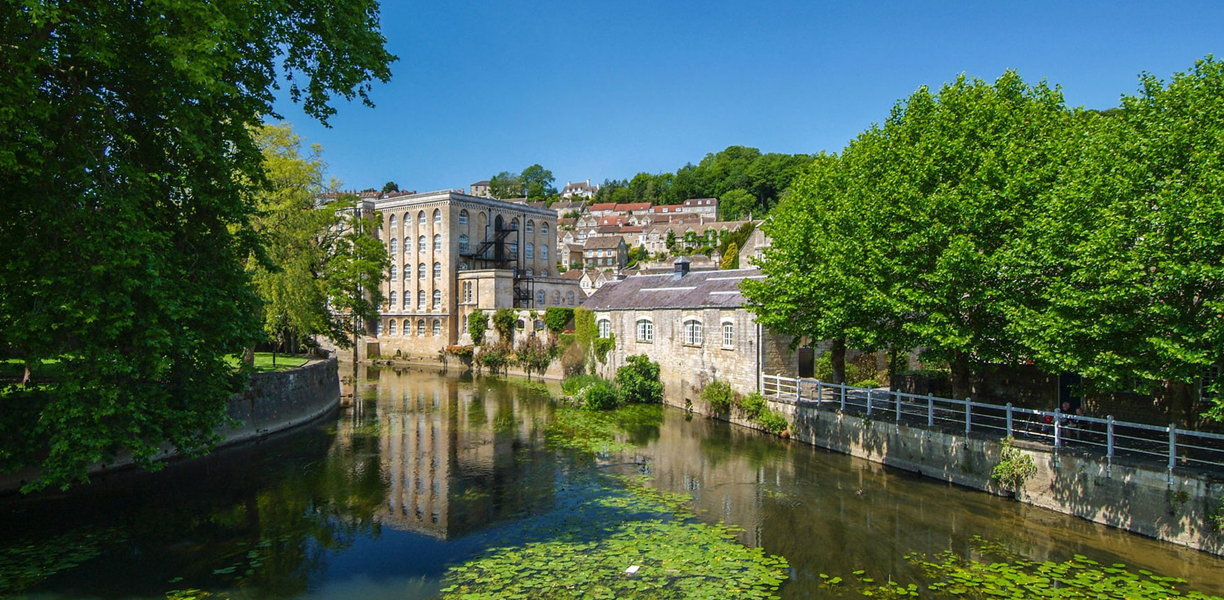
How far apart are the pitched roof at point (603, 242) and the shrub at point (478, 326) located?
159 ft

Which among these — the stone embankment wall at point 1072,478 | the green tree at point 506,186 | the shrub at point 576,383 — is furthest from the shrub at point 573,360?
the green tree at point 506,186

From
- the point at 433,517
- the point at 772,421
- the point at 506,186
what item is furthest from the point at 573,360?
the point at 506,186

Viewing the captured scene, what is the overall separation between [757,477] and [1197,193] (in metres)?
10.1

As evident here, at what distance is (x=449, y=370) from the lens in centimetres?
4497

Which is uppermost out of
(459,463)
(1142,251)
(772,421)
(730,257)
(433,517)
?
(730,257)

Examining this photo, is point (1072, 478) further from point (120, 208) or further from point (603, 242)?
point (603, 242)

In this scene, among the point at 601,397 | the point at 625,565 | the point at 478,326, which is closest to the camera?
the point at 625,565

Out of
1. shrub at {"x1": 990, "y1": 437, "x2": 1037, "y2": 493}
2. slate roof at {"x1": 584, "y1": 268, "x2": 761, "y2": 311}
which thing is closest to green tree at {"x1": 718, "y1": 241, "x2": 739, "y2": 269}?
slate roof at {"x1": 584, "y1": 268, "x2": 761, "y2": 311}

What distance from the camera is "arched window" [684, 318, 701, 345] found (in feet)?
84.6

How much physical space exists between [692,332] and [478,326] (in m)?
22.8

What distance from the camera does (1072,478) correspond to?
12992 mm

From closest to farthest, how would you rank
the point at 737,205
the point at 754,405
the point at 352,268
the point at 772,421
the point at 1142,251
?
the point at 1142,251 → the point at 772,421 → the point at 754,405 → the point at 352,268 → the point at 737,205

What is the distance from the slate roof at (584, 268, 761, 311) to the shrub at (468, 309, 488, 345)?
11927 millimetres

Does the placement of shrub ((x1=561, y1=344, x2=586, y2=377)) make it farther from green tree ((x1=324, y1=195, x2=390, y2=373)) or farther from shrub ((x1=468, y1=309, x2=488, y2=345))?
green tree ((x1=324, y1=195, x2=390, y2=373))
